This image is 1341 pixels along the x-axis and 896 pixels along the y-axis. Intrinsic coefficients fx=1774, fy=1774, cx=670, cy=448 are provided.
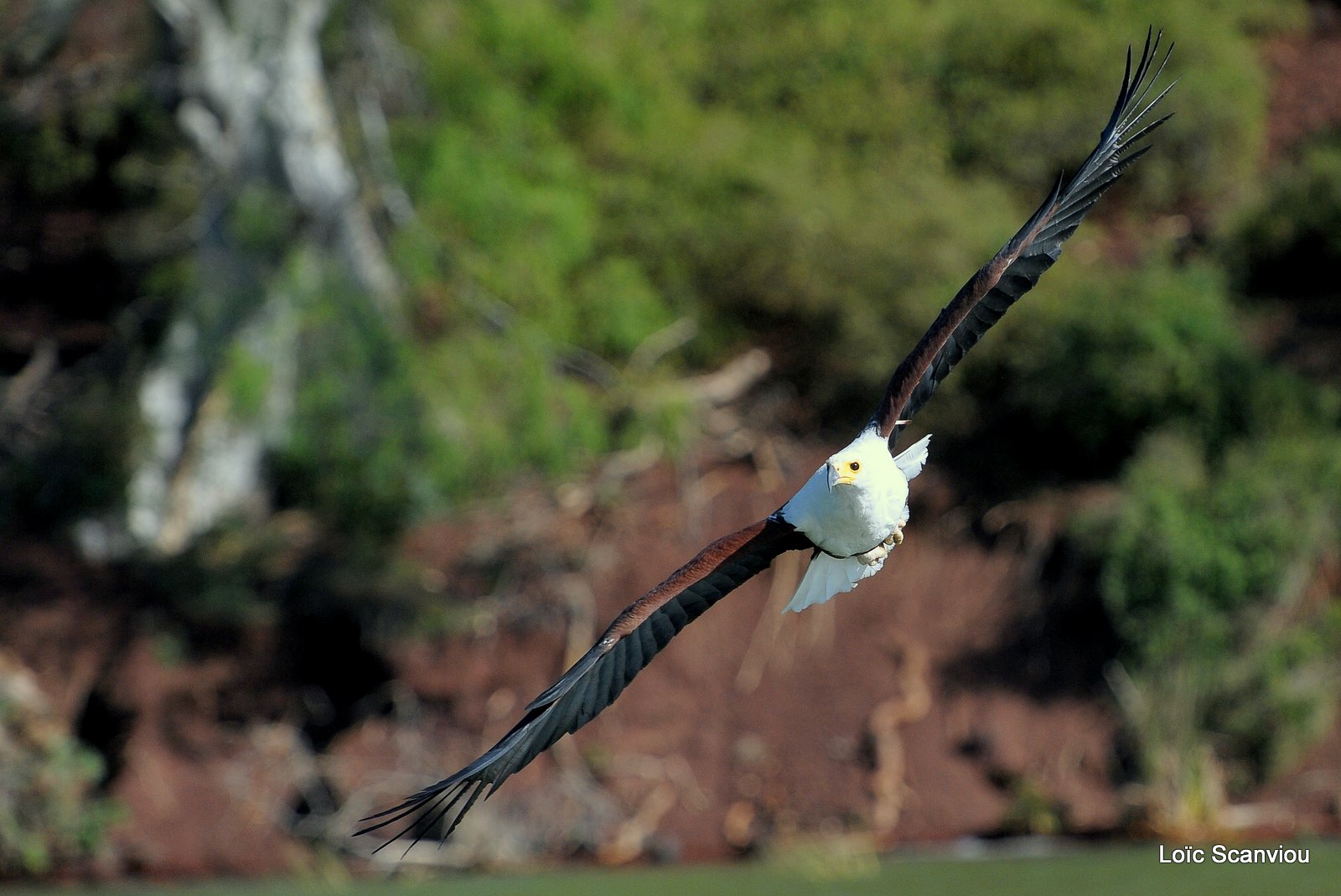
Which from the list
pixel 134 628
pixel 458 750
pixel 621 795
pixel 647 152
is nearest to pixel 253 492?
pixel 134 628

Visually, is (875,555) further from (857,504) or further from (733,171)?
(733,171)

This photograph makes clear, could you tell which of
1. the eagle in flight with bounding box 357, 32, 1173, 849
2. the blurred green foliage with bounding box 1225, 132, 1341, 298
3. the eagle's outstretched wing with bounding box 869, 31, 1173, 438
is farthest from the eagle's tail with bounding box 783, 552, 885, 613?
the blurred green foliage with bounding box 1225, 132, 1341, 298

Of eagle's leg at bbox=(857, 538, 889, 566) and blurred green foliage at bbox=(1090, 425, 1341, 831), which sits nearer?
eagle's leg at bbox=(857, 538, 889, 566)

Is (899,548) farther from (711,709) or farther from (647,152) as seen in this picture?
(647,152)

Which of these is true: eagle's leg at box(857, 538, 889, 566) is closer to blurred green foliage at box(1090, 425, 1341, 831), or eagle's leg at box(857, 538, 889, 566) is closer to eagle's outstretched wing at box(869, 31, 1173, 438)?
eagle's outstretched wing at box(869, 31, 1173, 438)

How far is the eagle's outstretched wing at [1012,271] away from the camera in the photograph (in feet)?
24.0

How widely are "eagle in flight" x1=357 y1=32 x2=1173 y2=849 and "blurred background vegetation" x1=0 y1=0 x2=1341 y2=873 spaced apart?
6651mm

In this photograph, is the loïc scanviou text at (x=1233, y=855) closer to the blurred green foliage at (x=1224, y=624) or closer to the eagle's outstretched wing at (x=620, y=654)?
the blurred green foliage at (x=1224, y=624)

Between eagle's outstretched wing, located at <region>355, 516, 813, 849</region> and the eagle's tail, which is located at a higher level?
the eagle's tail

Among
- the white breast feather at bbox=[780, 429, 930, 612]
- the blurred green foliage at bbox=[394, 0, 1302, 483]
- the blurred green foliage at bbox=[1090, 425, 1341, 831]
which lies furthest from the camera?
the blurred green foliage at bbox=[394, 0, 1302, 483]

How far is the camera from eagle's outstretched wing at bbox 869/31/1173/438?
7309 millimetres

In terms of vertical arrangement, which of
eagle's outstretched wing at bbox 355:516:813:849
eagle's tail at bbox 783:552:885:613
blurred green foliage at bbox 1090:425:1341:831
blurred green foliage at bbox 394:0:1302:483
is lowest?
eagle's outstretched wing at bbox 355:516:813:849

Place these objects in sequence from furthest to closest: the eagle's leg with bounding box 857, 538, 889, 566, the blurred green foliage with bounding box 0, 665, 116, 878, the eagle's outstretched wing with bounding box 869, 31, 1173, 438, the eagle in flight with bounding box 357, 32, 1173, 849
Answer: the blurred green foliage with bounding box 0, 665, 116, 878 → the eagle's leg with bounding box 857, 538, 889, 566 → the eagle's outstretched wing with bounding box 869, 31, 1173, 438 → the eagle in flight with bounding box 357, 32, 1173, 849

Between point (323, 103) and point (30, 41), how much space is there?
2.52 metres
